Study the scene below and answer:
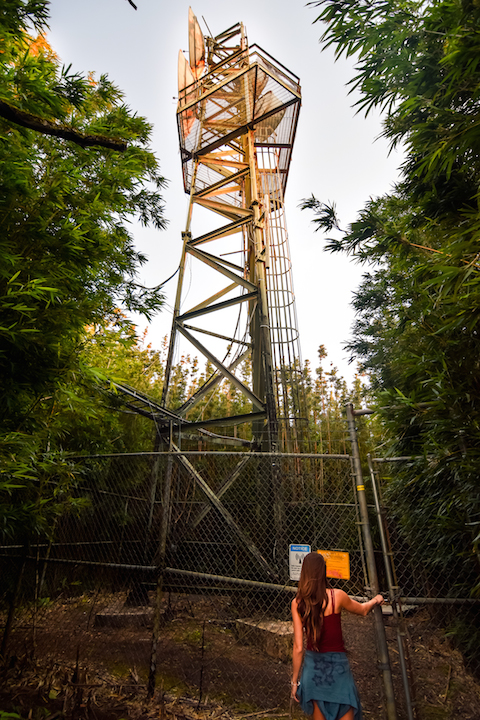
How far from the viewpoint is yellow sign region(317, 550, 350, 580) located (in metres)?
2.19

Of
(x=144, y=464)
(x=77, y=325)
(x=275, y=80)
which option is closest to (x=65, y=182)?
(x=77, y=325)

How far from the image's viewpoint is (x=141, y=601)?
4.18m

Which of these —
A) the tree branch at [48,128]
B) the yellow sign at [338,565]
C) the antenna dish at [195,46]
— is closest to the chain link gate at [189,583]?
the yellow sign at [338,565]

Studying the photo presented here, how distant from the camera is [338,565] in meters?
2.21

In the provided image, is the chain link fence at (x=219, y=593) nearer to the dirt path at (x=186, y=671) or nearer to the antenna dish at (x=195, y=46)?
the dirt path at (x=186, y=671)

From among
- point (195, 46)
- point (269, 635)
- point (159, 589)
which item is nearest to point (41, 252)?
point (159, 589)

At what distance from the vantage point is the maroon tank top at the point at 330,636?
177 centimetres

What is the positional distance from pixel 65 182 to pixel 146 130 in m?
1.93

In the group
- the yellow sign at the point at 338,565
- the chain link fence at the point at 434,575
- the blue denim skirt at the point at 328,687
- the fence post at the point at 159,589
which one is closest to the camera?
the blue denim skirt at the point at 328,687

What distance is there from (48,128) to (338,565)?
2873 mm

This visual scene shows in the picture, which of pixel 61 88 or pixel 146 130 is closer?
pixel 61 88

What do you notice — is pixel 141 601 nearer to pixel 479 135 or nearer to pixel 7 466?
pixel 7 466

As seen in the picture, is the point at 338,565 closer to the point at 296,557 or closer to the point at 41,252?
the point at 296,557

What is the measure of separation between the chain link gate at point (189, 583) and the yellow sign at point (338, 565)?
0.14 m
